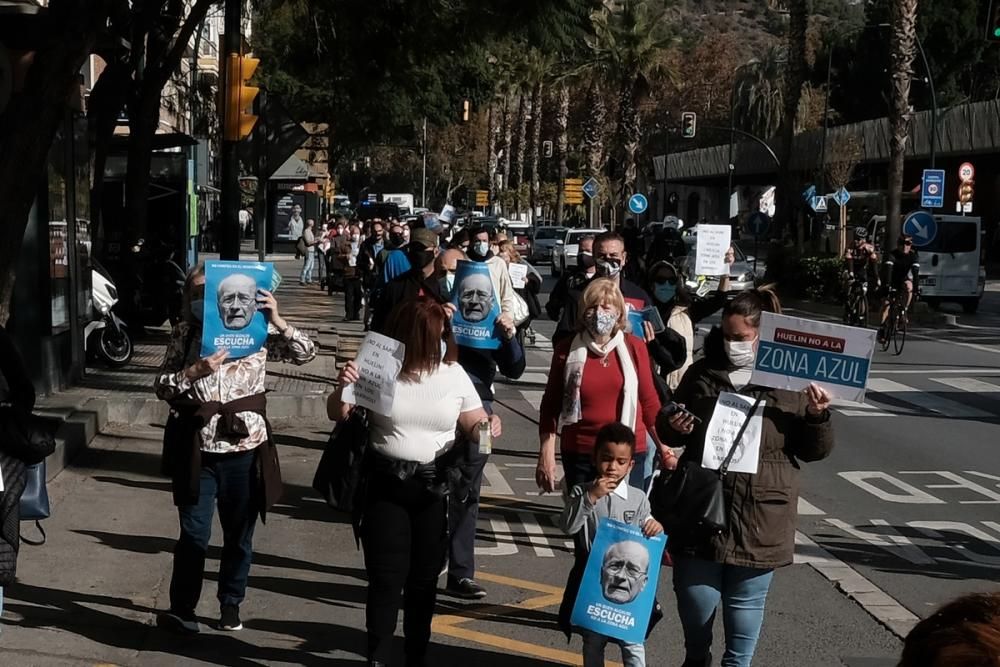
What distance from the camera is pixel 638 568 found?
17.5 ft

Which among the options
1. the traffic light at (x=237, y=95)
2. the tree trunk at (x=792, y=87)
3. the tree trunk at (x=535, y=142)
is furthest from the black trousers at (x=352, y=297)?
the tree trunk at (x=535, y=142)

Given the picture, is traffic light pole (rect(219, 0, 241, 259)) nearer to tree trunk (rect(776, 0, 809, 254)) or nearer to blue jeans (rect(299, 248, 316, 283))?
tree trunk (rect(776, 0, 809, 254))

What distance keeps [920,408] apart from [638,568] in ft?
37.4

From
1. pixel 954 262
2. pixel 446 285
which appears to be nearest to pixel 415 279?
pixel 446 285

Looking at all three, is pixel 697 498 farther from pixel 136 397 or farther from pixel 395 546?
pixel 136 397

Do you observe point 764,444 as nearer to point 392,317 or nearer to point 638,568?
point 638,568

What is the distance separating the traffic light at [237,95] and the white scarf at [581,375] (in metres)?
6.48

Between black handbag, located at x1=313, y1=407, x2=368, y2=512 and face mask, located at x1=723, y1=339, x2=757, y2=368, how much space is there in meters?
1.49

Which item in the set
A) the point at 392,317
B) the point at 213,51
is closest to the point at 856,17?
the point at 213,51

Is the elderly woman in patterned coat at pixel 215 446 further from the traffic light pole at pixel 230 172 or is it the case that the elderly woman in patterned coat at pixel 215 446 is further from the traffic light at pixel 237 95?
the traffic light pole at pixel 230 172

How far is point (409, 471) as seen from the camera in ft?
18.4

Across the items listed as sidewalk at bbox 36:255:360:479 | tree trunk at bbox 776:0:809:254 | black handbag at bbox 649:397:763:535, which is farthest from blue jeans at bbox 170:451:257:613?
tree trunk at bbox 776:0:809:254

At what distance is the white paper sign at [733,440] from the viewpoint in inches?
200

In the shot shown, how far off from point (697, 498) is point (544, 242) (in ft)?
162
